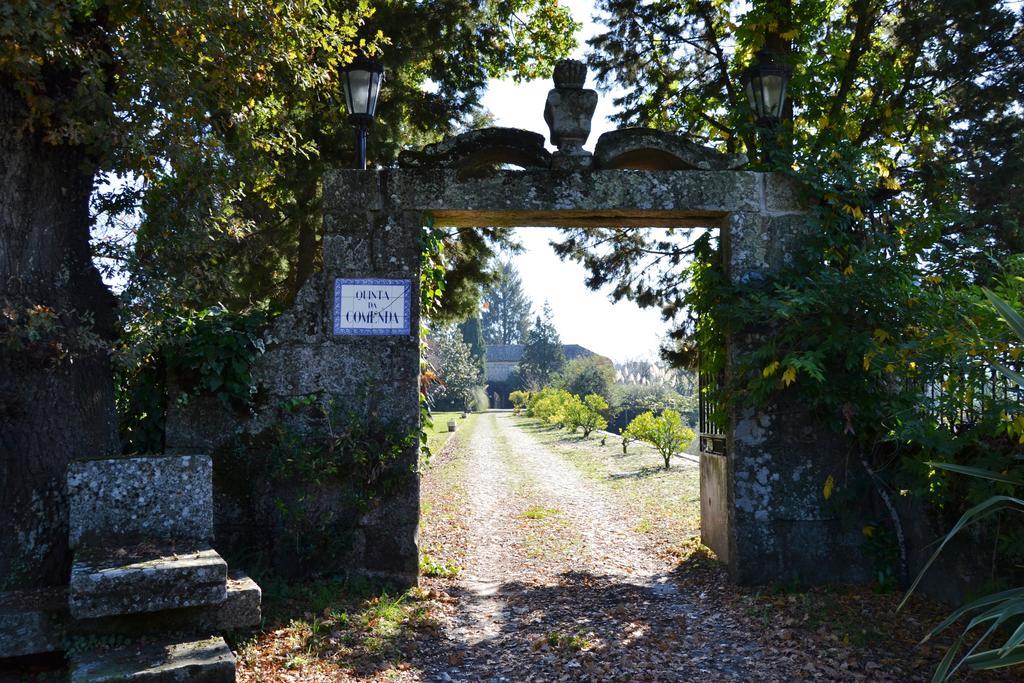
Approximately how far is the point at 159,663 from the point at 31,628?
2.69 feet

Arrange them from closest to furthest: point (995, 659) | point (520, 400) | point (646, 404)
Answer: point (995, 659), point (646, 404), point (520, 400)

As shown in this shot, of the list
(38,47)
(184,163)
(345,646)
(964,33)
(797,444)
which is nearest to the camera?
(38,47)

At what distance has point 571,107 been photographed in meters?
5.91

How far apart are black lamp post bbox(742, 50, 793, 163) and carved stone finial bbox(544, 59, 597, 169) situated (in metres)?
1.34

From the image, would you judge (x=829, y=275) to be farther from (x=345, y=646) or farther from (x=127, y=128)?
(x=127, y=128)

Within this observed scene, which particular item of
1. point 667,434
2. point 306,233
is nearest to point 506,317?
point 667,434

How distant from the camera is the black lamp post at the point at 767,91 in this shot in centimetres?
603

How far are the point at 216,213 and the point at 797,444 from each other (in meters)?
4.62

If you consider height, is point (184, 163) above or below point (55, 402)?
above

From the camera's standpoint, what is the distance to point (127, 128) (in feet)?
14.6

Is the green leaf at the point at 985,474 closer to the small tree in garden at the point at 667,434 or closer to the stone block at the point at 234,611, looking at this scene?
the stone block at the point at 234,611

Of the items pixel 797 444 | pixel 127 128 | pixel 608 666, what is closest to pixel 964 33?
pixel 797 444

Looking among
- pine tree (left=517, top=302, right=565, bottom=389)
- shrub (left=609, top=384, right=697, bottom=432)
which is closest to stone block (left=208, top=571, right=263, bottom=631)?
shrub (left=609, top=384, right=697, bottom=432)

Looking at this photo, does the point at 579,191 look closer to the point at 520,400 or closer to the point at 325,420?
the point at 325,420
